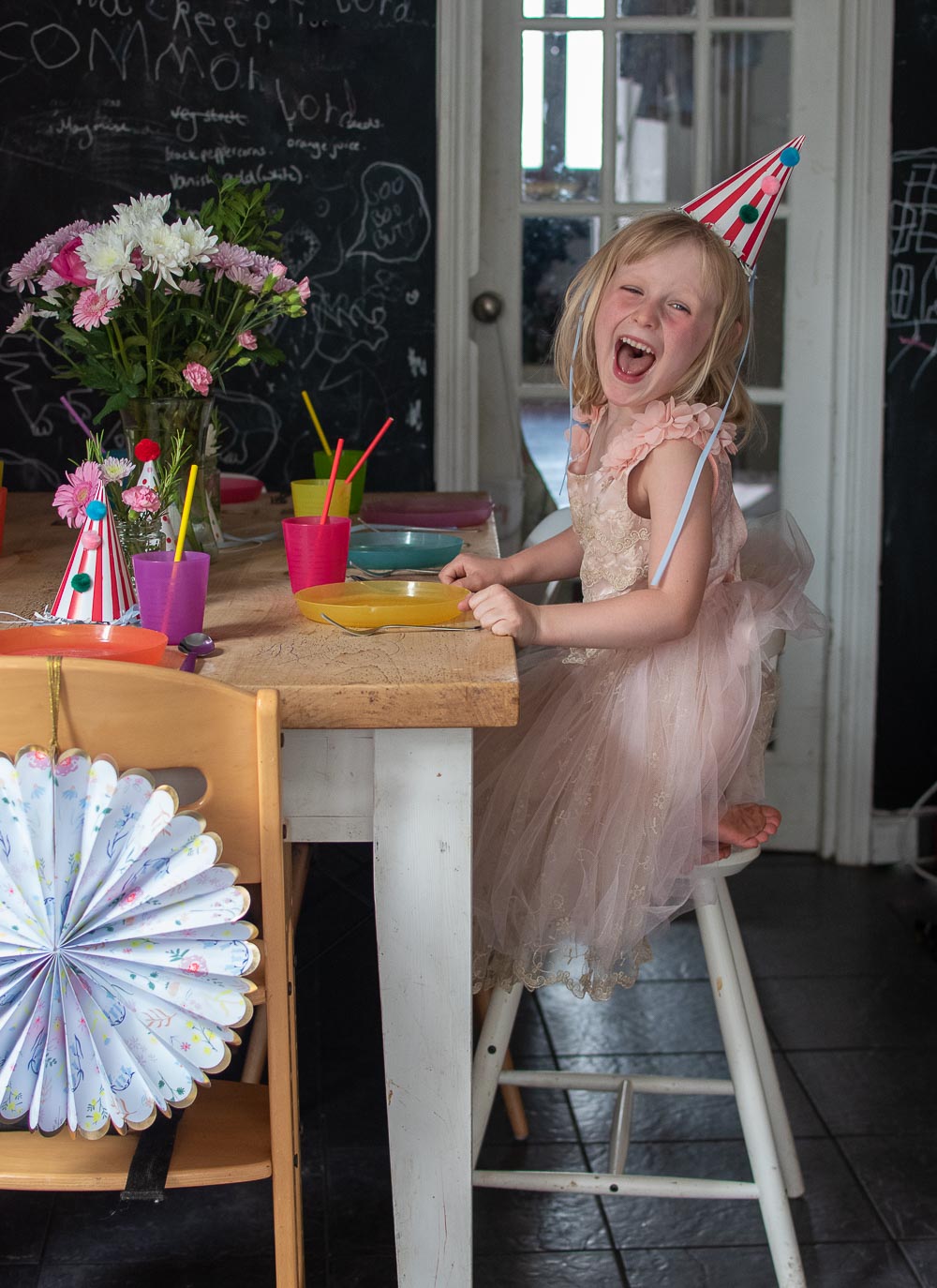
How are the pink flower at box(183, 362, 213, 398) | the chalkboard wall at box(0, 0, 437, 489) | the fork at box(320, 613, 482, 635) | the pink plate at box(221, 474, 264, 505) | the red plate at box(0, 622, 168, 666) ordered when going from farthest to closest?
the chalkboard wall at box(0, 0, 437, 489), the pink plate at box(221, 474, 264, 505), the pink flower at box(183, 362, 213, 398), the fork at box(320, 613, 482, 635), the red plate at box(0, 622, 168, 666)

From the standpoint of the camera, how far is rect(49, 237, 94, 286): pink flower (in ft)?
5.76

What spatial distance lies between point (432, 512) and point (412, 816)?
3.14ft

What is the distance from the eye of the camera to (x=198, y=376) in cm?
182

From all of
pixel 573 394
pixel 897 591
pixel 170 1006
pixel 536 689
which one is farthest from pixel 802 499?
pixel 170 1006

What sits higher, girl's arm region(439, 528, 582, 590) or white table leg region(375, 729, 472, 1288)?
girl's arm region(439, 528, 582, 590)

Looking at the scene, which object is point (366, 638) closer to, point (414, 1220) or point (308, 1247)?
point (414, 1220)

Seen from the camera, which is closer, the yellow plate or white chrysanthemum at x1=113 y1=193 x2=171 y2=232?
the yellow plate

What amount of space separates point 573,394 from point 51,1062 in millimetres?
1111

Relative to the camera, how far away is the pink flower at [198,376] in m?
1.81

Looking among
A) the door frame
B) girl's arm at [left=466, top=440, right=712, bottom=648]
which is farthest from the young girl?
the door frame

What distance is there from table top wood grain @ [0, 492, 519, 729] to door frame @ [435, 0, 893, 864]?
1.24 m

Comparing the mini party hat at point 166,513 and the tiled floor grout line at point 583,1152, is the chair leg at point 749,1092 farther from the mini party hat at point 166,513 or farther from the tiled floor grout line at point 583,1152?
the mini party hat at point 166,513

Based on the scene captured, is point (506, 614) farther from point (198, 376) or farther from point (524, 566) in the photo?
point (198, 376)

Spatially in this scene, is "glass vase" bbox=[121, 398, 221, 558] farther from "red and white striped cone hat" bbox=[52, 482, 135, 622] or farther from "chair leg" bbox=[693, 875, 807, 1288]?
"chair leg" bbox=[693, 875, 807, 1288]
